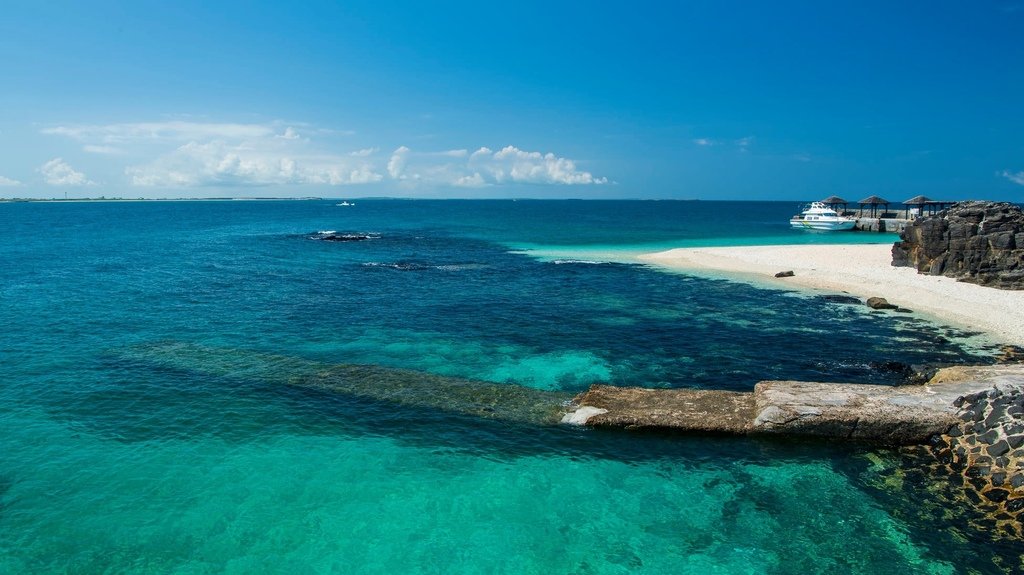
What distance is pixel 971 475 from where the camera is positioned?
601 inches

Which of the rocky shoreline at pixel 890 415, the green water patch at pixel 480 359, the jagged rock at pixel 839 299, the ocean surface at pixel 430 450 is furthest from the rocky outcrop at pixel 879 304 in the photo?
the green water patch at pixel 480 359

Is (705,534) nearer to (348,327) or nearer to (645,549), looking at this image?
(645,549)

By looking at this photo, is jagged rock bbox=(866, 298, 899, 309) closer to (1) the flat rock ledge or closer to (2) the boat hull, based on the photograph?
(1) the flat rock ledge

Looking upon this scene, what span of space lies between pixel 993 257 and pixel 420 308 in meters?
40.9

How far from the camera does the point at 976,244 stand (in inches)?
1587

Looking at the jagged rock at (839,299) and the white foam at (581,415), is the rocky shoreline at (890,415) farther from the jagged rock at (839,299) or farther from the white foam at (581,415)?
the jagged rock at (839,299)

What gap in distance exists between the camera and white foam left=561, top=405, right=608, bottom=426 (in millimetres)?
18641

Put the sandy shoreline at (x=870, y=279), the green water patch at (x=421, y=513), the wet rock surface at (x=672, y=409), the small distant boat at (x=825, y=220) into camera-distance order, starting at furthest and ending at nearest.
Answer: the small distant boat at (x=825, y=220), the sandy shoreline at (x=870, y=279), the wet rock surface at (x=672, y=409), the green water patch at (x=421, y=513)

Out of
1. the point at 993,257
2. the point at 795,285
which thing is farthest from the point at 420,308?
the point at 993,257

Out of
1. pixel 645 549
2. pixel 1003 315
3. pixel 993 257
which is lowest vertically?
pixel 645 549

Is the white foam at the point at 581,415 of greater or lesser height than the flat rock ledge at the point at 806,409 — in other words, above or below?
below

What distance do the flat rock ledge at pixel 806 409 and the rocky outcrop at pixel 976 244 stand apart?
24.6 metres

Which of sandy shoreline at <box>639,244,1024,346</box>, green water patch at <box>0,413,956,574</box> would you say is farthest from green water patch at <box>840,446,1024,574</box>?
sandy shoreline at <box>639,244,1024,346</box>

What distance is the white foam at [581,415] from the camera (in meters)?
18.6
